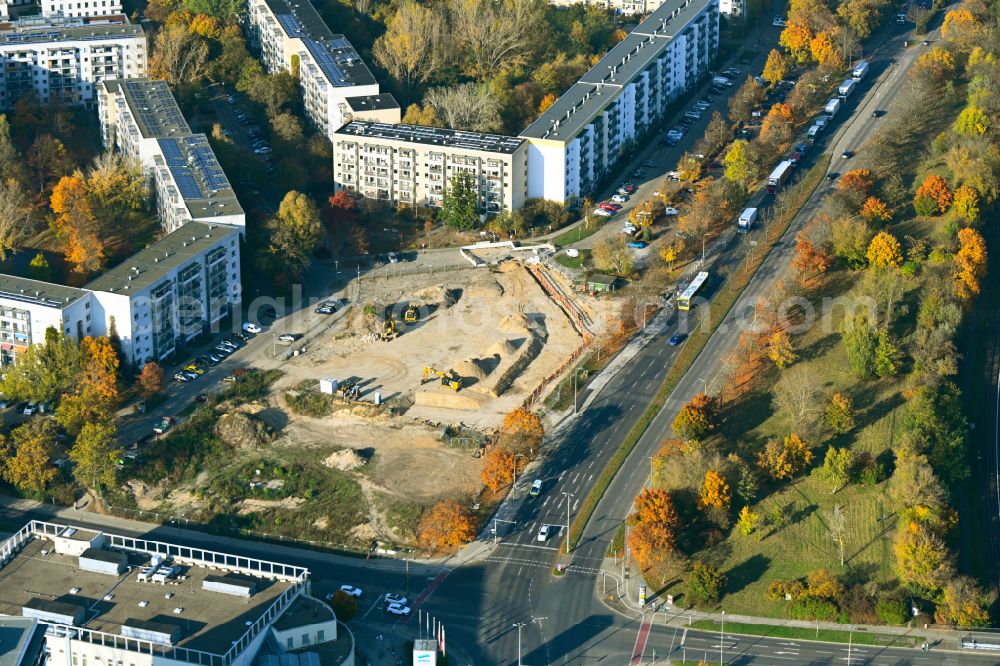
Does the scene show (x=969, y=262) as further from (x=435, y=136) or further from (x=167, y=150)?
(x=167, y=150)

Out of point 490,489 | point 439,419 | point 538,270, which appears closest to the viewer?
point 490,489

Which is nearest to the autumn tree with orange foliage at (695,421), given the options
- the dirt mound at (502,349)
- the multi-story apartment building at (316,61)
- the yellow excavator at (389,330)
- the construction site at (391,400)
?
the construction site at (391,400)

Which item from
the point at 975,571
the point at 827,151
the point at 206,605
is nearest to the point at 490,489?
the point at 206,605

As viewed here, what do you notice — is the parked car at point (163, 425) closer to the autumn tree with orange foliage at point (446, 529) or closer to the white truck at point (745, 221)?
the autumn tree with orange foliage at point (446, 529)

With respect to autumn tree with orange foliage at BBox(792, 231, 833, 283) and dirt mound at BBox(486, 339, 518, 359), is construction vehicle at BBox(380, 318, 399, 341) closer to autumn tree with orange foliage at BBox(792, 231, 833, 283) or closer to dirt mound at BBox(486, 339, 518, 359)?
dirt mound at BBox(486, 339, 518, 359)

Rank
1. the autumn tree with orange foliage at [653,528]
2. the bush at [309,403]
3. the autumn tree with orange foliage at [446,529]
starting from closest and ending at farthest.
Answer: the autumn tree with orange foliage at [653,528] < the autumn tree with orange foliage at [446,529] < the bush at [309,403]

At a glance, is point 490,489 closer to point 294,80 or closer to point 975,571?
point 975,571
